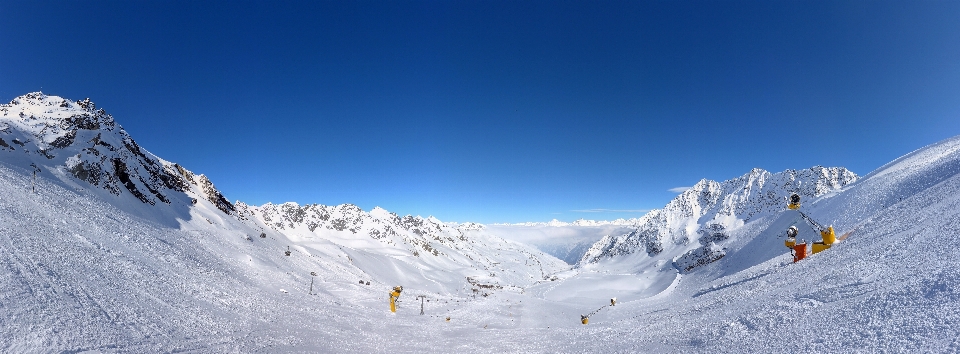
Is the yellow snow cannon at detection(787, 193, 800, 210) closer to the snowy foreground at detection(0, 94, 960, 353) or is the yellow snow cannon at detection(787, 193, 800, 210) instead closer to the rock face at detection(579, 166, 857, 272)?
the snowy foreground at detection(0, 94, 960, 353)

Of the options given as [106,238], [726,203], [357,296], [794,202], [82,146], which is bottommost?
[357,296]

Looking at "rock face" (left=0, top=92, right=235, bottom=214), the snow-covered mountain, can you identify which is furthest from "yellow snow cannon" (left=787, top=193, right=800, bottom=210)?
"rock face" (left=0, top=92, right=235, bottom=214)

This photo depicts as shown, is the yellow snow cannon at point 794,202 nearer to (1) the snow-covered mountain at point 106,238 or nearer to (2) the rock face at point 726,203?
(1) the snow-covered mountain at point 106,238

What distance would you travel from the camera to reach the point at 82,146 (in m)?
34.9

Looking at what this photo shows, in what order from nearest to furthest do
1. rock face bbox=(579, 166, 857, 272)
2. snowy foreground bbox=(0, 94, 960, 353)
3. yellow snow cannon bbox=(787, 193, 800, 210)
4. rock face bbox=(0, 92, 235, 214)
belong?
snowy foreground bbox=(0, 94, 960, 353) → yellow snow cannon bbox=(787, 193, 800, 210) → rock face bbox=(0, 92, 235, 214) → rock face bbox=(579, 166, 857, 272)

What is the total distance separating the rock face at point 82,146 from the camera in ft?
100

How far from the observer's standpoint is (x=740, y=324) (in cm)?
901

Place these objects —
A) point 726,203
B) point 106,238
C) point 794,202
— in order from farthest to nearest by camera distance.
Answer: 1. point 726,203
2. point 106,238
3. point 794,202

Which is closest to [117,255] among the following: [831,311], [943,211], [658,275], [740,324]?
[740,324]

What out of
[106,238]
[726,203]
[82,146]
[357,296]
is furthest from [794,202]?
[726,203]

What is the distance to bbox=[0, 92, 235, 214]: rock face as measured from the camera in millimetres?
30625

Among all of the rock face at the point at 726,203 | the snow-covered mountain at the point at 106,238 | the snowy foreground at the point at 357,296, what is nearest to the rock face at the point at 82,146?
the snow-covered mountain at the point at 106,238

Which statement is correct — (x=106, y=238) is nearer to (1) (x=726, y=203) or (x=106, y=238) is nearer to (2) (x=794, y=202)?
(2) (x=794, y=202)

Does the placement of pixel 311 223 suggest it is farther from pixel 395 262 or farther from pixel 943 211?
pixel 943 211
